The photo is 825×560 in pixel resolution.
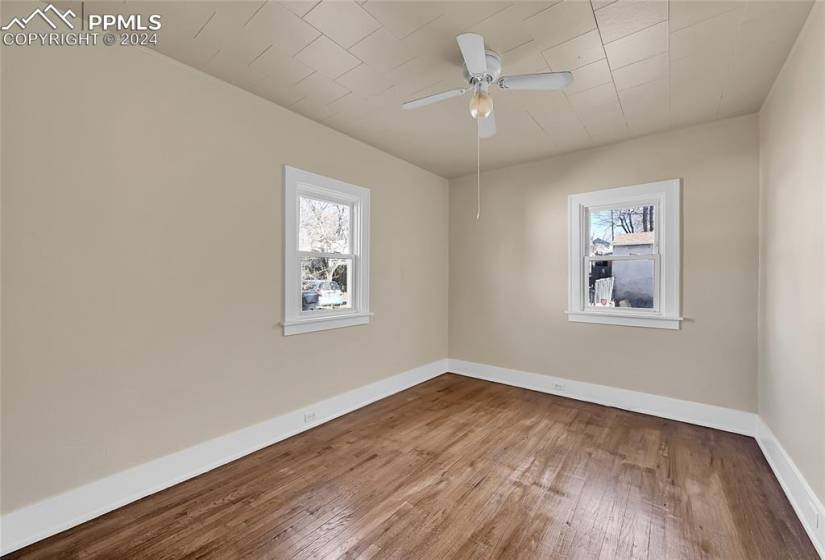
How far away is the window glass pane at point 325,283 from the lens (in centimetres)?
316

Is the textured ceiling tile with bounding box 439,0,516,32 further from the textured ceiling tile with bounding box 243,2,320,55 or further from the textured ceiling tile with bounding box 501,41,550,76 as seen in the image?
the textured ceiling tile with bounding box 243,2,320,55

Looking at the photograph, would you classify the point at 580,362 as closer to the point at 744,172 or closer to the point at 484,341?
the point at 484,341

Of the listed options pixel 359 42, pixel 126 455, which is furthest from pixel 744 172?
pixel 126 455

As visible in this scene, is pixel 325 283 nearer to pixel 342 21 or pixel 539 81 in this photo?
pixel 342 21

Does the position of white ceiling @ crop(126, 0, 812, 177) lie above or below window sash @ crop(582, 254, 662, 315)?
above

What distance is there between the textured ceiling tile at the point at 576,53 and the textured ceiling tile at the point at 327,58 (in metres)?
1.21

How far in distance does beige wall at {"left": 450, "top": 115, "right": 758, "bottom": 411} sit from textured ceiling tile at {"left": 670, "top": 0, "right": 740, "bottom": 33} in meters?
1.68

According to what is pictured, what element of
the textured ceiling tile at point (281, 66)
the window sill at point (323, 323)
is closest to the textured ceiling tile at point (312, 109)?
the textured ceiling tile at point (281, 66)

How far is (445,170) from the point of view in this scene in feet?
14.6

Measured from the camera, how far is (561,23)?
1874 millimetres

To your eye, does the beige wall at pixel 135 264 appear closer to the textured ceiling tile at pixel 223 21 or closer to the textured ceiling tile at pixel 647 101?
the textured ceiling tile at pixel 223 21

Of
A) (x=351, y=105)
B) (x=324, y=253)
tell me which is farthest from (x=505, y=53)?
(x=324, y=253)

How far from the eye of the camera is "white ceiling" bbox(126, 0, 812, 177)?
1788 millimetres

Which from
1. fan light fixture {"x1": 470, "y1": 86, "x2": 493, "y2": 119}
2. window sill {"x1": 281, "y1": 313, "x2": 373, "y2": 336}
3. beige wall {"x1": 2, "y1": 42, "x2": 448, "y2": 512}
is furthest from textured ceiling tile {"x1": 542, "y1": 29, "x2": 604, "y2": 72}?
window sill {"x1": 281, "y1": 313, "x2": 373, "y2": 336}
